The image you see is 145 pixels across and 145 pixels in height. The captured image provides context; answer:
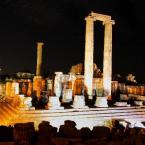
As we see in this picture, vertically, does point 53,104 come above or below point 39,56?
below

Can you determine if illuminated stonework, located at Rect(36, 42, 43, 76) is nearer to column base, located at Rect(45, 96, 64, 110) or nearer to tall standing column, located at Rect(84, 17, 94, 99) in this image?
tall standing column, located at Rect(84, 17, 94, 99)

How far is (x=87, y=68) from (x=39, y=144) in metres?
15.0

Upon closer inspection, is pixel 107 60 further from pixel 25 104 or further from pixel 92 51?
pixel 25 104

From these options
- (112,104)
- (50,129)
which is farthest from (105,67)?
(50,129)

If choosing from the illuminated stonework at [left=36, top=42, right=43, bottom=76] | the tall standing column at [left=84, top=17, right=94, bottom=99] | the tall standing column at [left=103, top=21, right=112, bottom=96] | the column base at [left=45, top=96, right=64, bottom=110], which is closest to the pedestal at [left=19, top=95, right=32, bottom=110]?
the column base at [left=45, top=96, right=64, bottom=110]

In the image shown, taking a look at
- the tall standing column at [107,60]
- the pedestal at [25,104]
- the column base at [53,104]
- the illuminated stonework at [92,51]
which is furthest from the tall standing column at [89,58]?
the pedestal at [25,104]

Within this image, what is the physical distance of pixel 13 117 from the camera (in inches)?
538

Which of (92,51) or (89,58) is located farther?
(92,51)

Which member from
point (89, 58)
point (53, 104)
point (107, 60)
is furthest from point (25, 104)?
point (107, 60)

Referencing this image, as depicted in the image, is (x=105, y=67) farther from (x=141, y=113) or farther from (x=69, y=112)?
(x=69, y=112)

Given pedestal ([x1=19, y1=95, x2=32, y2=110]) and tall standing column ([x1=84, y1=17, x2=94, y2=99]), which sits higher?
tall standing column ([x1=84, y1=17, x2=94, y2=99])

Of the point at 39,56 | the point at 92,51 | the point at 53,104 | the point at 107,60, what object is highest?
the point at 39,56

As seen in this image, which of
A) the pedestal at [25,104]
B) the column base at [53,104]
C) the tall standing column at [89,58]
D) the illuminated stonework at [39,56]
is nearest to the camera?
the pedestal at [25,104]

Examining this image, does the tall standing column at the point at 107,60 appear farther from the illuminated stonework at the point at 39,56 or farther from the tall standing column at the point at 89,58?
the illuminated stonework at the point at 39,56
